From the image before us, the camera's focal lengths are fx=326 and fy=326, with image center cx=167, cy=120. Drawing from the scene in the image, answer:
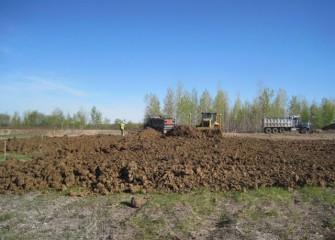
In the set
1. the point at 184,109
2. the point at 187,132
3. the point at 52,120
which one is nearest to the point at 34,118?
the point at 52,120

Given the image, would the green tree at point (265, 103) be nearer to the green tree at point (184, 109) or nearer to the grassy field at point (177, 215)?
the green tree at point (184, 109)

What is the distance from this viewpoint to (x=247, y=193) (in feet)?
24.0

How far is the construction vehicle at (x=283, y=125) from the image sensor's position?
38.8m

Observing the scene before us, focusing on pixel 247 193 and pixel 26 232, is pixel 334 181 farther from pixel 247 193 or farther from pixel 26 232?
pixel 26 232

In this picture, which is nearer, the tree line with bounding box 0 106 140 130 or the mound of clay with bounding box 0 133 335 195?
the mound of clay with bounding box 0 133 335 195

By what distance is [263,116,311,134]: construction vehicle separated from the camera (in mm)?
38781

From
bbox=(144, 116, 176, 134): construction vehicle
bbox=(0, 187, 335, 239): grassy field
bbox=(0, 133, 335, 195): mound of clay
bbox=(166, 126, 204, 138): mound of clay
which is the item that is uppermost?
bbox=(144, 116, 176, 134): construction vehicle

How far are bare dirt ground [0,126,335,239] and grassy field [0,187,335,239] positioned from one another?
2 centimetres

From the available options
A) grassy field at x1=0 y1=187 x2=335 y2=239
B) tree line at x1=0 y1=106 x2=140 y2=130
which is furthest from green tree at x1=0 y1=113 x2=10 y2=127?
grassy field at x1=0 y1=187 x2=335 y2=239

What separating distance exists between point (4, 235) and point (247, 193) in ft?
16.1

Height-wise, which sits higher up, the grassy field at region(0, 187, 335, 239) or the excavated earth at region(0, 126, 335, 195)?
the excavated earth at region(0, 126, 335, 195)

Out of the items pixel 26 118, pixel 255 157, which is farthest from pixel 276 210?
pixel 26 118

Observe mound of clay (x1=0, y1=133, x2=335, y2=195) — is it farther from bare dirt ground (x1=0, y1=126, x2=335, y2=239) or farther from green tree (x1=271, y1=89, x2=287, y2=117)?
green tree (x1=271, y1=89, x2=287, y2=117)

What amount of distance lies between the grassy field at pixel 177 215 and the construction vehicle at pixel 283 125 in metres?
32.6
